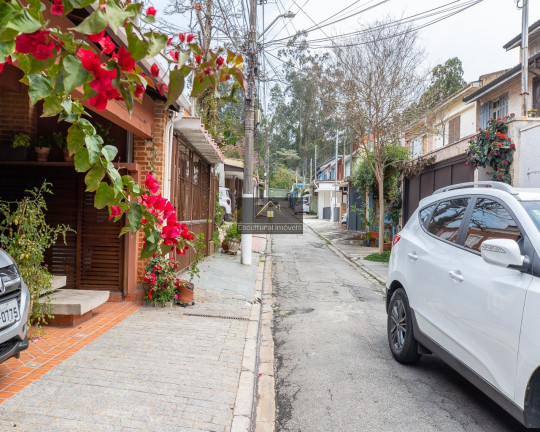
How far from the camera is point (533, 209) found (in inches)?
125

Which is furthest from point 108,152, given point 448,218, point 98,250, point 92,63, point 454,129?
point 454,129

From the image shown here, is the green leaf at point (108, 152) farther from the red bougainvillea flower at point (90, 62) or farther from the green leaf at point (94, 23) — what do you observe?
the green leaf at point (94, 23)

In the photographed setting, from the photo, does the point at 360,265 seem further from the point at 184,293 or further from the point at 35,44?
the point at 35,44

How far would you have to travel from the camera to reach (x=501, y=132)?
8.85 meters

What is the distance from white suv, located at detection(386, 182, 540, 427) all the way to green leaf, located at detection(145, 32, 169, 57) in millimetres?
2479

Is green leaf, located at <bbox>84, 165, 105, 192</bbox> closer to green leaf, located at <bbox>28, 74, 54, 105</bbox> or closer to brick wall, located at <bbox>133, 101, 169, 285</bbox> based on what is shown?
green leaf, located at <bbox>28, 74, 54, 105</bbox>

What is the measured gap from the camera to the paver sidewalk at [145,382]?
3.14 m

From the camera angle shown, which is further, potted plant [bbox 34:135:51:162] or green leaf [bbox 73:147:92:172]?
potted plant [bbox 34:135:51:162]

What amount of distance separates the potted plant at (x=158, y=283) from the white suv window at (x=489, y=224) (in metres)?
4.49

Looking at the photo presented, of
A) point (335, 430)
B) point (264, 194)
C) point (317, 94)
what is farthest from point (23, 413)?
point (264, 194)

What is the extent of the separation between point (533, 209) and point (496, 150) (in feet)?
20.9

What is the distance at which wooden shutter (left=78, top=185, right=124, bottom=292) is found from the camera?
6.75 m

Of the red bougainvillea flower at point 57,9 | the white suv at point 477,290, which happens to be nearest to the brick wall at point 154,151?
the white suv at point 477,290

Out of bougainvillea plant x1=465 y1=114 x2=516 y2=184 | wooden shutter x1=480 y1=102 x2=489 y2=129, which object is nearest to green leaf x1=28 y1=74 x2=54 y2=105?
bougainvillea plant x1=465 y1=114 x2=516 y2=184
